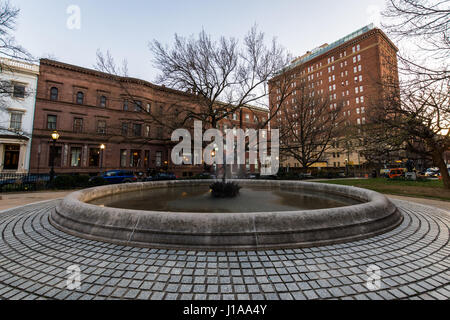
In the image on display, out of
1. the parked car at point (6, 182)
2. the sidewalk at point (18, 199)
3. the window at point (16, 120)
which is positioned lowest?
the sidewalk at point (18, 199)

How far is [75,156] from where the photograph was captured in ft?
88.5

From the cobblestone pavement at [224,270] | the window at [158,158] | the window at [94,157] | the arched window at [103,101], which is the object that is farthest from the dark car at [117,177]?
the arched window at [103,101]

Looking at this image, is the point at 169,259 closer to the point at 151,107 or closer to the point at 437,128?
the point at 437,128

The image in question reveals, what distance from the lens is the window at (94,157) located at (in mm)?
27688

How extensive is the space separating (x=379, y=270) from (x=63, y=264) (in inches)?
189

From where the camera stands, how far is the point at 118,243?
11.7 ft

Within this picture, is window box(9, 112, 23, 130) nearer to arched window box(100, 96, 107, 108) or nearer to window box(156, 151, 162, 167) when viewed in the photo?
arched window box(100, 96, 107, 108)

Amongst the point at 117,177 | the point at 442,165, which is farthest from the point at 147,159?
the point at 442,165

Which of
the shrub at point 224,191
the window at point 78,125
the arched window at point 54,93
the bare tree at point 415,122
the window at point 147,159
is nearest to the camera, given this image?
the shrub at point 224,191

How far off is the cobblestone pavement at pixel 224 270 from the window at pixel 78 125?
96.9 ft

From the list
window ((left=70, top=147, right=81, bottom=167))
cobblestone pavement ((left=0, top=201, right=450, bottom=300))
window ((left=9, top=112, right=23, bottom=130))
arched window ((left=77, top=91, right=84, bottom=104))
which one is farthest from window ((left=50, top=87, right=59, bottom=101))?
cobblestone pavement ((left=0, top=201, right=450, bottom=300))

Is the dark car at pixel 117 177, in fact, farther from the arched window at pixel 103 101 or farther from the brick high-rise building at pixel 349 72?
the brick high-rise building at pixel 349 72
